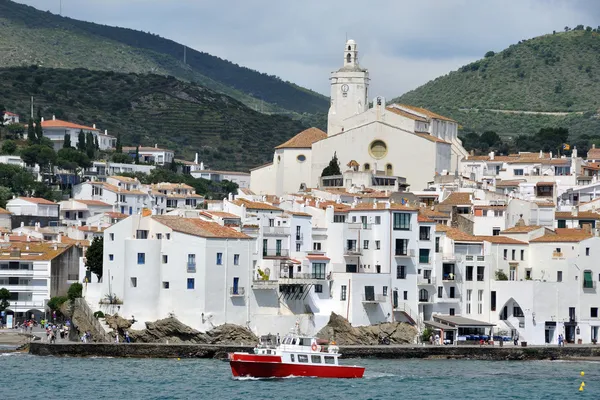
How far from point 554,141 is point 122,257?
70303 mm

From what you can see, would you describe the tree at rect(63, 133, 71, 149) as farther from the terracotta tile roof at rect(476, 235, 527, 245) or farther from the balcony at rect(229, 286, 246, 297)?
the balcony at rect(229, 286, 246, 297)

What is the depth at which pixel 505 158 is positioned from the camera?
110m

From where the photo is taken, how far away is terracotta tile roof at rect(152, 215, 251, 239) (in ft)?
218

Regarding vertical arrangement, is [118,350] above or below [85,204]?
below

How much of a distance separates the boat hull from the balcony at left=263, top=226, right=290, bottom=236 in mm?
12062

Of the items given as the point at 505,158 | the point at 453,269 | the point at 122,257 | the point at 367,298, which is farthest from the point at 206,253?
the point at 505,158

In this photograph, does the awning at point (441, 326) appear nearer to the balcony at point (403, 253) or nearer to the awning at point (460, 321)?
the awning at point (460, 321)

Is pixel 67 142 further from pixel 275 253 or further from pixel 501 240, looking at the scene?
pixel 275 253

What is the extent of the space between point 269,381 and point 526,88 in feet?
392

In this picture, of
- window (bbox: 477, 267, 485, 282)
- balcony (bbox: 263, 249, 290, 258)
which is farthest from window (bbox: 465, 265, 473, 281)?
balcony (bbox: 263, 249, 290, 258)

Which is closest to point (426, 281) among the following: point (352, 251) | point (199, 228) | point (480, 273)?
point (480, 273)

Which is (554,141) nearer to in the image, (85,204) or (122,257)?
(85,204)

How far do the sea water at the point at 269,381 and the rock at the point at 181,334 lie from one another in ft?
4.03

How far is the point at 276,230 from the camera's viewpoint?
234 ft
